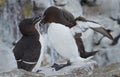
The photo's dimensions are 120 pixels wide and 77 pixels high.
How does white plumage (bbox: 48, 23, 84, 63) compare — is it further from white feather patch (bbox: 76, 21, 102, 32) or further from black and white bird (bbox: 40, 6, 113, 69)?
white feather patch (bbox: 76, 21, 102, 32)

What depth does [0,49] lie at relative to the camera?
157 inches

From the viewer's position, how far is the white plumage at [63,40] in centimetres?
632

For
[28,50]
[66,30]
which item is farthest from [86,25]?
[28,50]

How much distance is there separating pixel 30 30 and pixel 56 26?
0.38 metres

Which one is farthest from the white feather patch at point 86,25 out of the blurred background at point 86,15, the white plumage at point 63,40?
the blurred background at point 86,15

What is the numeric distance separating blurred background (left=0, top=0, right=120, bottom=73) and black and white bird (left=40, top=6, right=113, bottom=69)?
2671 mm

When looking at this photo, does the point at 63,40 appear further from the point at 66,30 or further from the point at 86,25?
the point at 86,25

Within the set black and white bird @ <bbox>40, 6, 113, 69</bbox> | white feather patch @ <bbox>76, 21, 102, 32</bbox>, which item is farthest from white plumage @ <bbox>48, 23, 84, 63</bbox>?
white feather patch @ <bbox>76, 21, 102, 32</bbox>

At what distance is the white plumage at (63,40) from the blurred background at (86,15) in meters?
2.71

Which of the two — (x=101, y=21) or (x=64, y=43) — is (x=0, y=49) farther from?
(x=101, y=21)

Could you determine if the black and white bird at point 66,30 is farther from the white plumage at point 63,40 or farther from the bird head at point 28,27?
the bird head at point 28,27

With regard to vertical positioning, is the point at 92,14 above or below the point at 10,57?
below

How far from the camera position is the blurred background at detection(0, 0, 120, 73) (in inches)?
393

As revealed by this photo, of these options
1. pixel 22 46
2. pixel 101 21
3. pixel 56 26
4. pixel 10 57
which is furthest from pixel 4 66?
pixel 101 21
